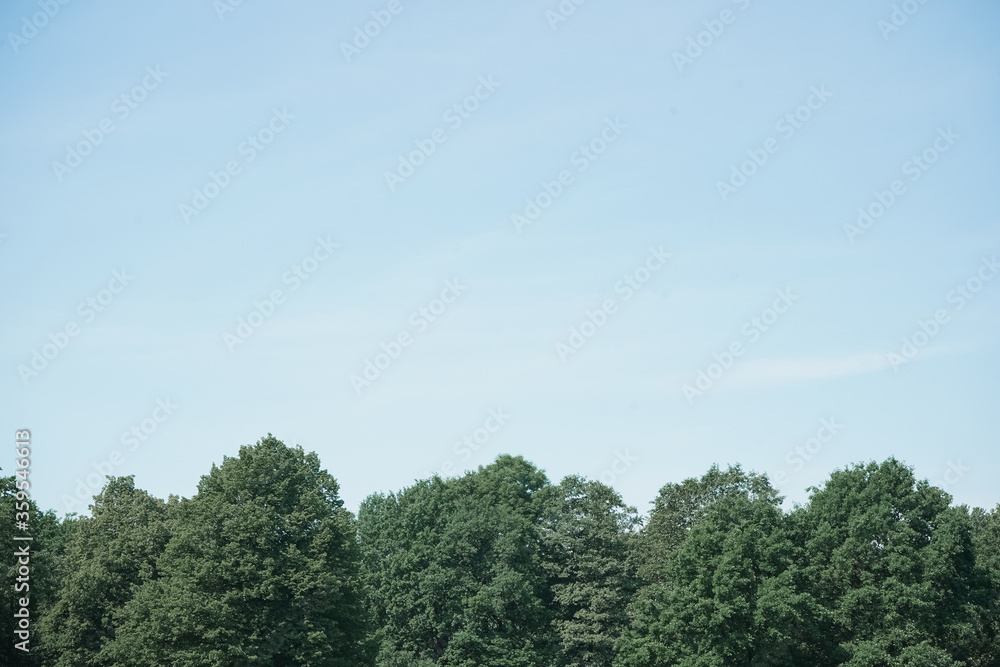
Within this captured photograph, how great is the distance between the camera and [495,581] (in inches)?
3307

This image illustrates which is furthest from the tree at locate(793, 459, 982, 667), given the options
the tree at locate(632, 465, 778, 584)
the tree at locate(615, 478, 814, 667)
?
the tree at locate(632, 465, 778, 584)

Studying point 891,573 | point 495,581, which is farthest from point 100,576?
point 891,573

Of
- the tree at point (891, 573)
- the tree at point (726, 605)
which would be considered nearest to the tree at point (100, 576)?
the tree at point (726, 605)

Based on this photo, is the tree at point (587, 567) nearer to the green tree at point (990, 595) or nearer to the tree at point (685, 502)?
the tree at point (685, 502)

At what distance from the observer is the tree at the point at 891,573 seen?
232 feet

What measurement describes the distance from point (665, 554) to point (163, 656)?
44.1 meters

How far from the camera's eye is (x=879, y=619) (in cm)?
7181

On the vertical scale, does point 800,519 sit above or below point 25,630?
above

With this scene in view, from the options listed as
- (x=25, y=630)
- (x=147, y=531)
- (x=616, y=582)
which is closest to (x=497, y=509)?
(x=616, y=582)

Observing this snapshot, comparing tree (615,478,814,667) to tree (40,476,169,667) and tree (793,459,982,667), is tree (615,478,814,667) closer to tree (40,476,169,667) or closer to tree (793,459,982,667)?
tree (793,459,982,667)

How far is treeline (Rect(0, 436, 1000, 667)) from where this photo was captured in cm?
6638

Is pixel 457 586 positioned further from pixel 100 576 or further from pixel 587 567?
pixel 100 576

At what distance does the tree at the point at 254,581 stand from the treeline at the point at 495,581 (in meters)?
0.14

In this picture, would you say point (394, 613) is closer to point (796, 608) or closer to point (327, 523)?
point (327, 523)
